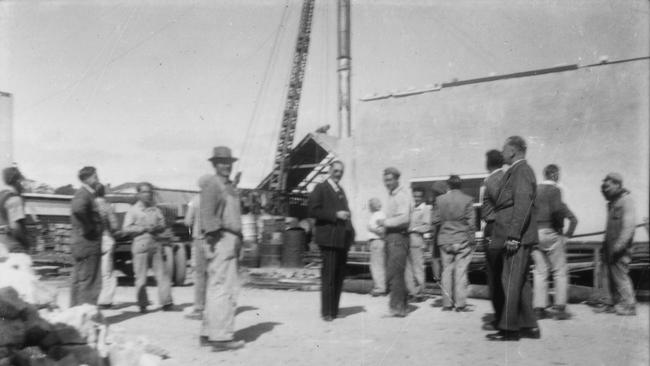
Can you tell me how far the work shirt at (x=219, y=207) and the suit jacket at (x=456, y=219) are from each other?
294 centimetres

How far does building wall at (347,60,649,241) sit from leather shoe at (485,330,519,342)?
6.27 m

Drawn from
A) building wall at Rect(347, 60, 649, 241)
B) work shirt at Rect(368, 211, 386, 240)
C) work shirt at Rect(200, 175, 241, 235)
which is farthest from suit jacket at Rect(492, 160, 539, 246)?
building wall at Rect(347, 60, 649, 241)

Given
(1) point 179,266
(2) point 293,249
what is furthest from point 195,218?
(2) point 293,249

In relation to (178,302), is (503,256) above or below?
above

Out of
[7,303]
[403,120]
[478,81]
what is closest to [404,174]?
[403,120]

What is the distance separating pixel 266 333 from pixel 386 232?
73.2 inches

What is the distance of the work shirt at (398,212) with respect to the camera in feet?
21.2

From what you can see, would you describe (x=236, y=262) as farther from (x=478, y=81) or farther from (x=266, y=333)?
(x=478, y=81)

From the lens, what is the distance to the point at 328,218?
20.8ft

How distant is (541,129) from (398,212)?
6086mm

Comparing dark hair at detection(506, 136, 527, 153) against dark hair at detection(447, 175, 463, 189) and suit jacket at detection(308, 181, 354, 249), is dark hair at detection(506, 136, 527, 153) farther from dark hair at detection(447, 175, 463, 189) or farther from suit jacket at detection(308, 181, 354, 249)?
suit jacket at detection(308, 181, 354, 249)

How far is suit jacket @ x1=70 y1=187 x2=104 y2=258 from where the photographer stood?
5773 millimetres

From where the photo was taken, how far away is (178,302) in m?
8.20

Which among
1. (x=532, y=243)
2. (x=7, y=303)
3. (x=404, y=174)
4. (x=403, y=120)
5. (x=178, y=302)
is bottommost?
(x=178, y=302)
